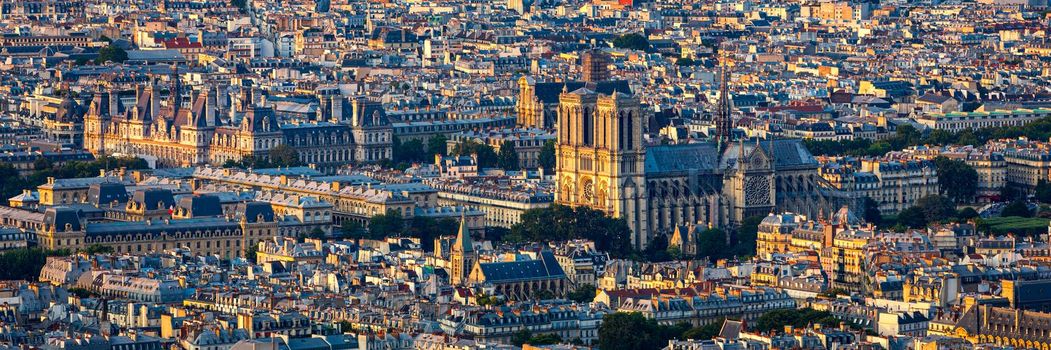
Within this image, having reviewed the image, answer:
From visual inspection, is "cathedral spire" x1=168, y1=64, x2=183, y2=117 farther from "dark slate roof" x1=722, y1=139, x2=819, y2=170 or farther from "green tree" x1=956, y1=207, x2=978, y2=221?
"green tree" x1=956, y1=207, x2=978, y2=221

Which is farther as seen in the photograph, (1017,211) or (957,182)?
(957,182)

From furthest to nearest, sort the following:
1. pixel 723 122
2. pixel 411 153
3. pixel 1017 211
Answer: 1. pixel 411 153
2. pixel 723 122
3. pixel 1017 211

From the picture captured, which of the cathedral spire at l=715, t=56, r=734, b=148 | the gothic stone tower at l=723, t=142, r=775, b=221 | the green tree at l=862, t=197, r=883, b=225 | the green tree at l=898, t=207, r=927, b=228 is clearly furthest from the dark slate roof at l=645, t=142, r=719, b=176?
the green tree at l=898, t=207, r=927, b=228

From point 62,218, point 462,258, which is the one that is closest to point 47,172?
point 62,218

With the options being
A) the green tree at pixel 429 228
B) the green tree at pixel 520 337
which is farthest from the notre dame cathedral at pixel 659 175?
the green tree at pixel 520 337

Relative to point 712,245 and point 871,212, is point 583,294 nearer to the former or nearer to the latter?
point 712,245

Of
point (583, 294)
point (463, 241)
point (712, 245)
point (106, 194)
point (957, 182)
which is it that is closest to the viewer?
point (583, 294)

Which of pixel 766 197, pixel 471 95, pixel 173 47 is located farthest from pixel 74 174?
pixel 173 47

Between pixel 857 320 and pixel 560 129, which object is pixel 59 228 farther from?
pixel 857 320
